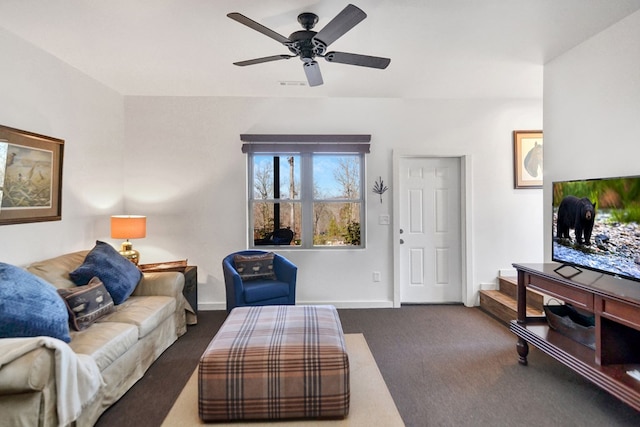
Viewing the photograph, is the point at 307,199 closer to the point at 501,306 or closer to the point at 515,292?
the point at 501,306

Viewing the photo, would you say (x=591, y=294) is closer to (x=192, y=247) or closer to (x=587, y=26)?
(x=587, y=26)

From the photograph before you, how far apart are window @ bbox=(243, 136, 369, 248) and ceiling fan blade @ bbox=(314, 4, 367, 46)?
6.89ft

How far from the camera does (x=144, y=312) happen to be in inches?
102

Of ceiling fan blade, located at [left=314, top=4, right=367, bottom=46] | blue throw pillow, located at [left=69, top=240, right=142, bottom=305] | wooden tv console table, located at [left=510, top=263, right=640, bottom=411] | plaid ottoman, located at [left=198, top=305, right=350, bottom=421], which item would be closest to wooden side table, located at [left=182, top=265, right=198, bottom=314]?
blue throw pillow, located at [left=69, top=240, right=142, bottom=305]

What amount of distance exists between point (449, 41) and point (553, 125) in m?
1.28

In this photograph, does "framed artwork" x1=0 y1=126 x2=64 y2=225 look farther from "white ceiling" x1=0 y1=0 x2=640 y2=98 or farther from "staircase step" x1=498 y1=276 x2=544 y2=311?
"staircase step" x1=498 y1=276 x2=544 y2=311

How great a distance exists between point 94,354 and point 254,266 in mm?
1792

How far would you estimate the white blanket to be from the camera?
1484mm

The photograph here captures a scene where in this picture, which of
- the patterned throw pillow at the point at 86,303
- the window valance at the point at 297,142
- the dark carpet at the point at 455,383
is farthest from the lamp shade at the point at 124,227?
the window valance at the point at 297,142

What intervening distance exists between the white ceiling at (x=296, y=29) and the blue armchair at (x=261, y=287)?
1982mm

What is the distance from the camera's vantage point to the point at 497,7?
2.23m

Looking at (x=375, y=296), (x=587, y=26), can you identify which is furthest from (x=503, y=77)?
(x=375, y=296)

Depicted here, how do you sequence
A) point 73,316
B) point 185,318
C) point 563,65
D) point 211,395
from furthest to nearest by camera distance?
1. point 185,318
2. point 563,65
3. point 73,316
4. point 211,395

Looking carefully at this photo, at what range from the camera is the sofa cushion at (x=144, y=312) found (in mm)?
2439
